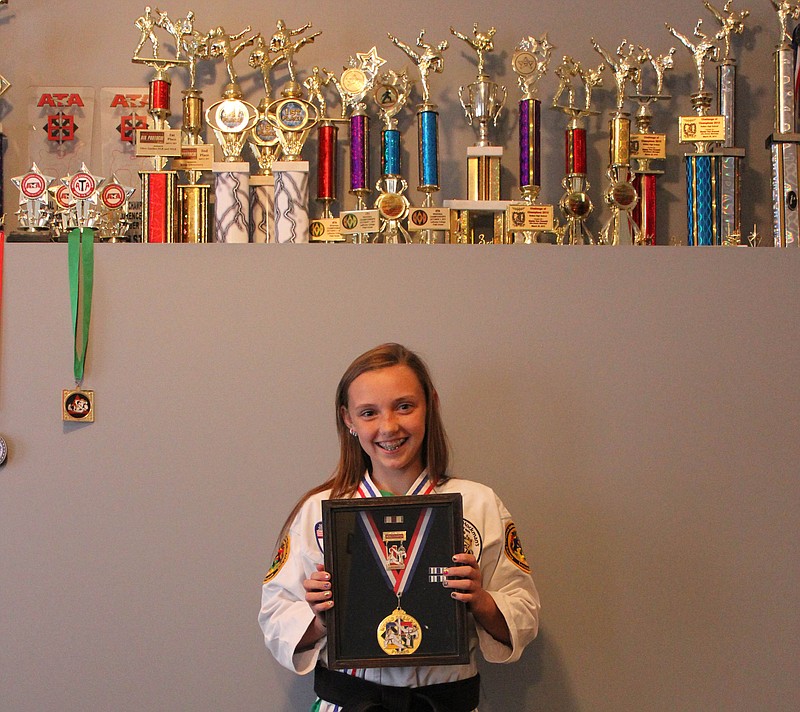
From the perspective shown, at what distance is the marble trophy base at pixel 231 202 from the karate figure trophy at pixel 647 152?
1108 millimetres

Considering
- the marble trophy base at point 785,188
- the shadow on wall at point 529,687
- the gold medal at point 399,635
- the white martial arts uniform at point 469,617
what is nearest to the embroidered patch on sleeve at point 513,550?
the white martial arts uniform at point 469,617

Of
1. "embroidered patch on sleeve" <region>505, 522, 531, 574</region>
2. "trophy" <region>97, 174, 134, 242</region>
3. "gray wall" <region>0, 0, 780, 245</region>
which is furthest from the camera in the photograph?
"gray wall" <region>0, 0, 780, 245</region>

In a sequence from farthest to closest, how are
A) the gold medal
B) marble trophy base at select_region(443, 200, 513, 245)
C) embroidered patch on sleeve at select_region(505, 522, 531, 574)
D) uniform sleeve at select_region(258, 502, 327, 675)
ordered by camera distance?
marble trophy base at select_region(443, 200, 513, 245) → embroidered patch on sleeve at select_region(505, 522, 531, 574) → uniform sleeve at select_region(258, 502, 327, 675) → the gold medal

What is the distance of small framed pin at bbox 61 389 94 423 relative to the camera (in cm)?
264

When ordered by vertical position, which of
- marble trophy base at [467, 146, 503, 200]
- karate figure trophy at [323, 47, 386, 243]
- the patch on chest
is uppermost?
karate figure trophy at [323, 47, 386, 243]

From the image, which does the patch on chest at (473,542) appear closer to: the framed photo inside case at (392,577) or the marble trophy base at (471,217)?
the framed photo inside case at (392,577)

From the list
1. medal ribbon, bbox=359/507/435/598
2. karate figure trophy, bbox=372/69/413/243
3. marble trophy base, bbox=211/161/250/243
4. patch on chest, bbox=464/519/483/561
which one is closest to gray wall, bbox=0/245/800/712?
marble trophy base, bbox=211/161/250/243

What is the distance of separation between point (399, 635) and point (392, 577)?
11 cm

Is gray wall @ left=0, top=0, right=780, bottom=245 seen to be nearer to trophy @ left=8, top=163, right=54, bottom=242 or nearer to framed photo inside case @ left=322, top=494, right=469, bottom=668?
trophy @ left=8, top=163, right=54, bottom=242

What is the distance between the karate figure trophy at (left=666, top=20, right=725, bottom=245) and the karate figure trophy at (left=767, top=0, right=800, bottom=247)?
164 millimetres

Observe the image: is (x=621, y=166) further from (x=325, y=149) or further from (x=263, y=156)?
(x=263, y=156)

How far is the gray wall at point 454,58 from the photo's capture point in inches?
122

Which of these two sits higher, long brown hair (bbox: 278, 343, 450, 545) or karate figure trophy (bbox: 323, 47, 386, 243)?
karate figure trophy (bbox: 323, 47, 386, 243)

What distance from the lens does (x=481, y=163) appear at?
9.73ft
